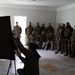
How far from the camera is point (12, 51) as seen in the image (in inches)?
91.7

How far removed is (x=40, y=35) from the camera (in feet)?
37.3

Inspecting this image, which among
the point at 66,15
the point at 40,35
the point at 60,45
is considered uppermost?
the point at 66,15

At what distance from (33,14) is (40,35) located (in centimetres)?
207

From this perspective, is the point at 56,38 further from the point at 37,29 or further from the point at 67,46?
the point at 37,29

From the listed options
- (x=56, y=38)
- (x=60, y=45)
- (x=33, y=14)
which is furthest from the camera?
(x=33, y=14)

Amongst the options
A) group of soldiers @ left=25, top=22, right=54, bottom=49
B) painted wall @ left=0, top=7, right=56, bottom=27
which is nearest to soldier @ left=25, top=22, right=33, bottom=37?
group of soldiers @ left=25, top=22, right=54, bottom=49

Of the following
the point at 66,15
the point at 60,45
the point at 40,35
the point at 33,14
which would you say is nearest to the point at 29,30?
the point at 40,35

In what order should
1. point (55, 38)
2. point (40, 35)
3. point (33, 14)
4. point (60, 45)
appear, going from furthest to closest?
point (33, 14) → point (40, 35) → point (55, 38) → point (60, 45)

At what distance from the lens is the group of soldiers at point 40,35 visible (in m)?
10.6

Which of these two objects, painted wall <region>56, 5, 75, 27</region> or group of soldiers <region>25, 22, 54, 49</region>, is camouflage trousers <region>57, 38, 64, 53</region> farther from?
painted wall <region>56, 5, 75, 27</region>

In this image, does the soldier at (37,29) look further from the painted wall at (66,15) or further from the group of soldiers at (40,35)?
the painted wall at (66,15)

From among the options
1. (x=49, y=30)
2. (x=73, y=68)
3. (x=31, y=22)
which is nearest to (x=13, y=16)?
(x=31, y=22)

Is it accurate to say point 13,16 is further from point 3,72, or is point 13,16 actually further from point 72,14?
point 3,72

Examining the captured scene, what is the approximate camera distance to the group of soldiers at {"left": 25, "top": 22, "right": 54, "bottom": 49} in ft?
34.9
